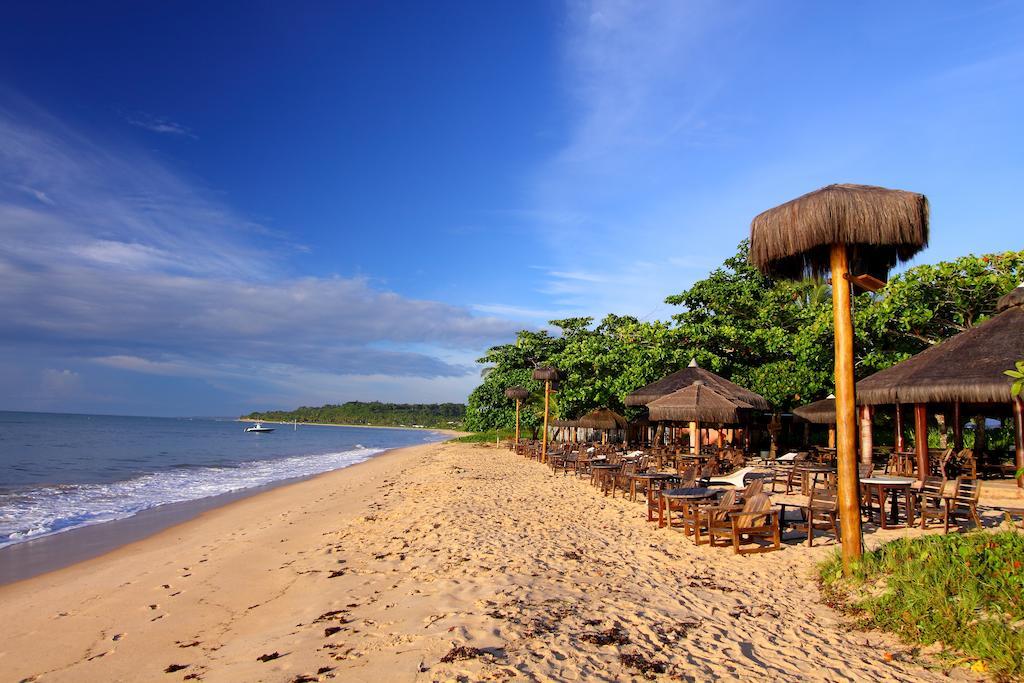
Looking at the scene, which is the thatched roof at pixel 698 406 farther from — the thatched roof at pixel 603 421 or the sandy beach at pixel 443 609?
Answer: the thatched roof at pixel 603 421

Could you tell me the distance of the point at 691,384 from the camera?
14953 mm

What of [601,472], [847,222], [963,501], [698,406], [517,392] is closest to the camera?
[847,222]

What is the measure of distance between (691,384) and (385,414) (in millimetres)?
Result: 113298

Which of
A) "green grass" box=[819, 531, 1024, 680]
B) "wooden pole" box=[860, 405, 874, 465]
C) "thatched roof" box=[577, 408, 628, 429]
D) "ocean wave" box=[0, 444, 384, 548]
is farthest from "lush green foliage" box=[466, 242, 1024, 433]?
"ocean wave" box=[0, 444, 384, 548]

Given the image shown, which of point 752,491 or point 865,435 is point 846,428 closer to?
point 752,491

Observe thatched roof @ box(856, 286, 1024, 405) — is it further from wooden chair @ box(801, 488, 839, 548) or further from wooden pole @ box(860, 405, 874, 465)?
wooden chair @ box(801, 488, 839, 548)

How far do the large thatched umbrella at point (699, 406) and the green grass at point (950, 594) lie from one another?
290 inches

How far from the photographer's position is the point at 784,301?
74.4 ft

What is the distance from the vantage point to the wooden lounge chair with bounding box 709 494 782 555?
6.81 meters

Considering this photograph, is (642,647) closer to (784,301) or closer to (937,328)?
(937,328)

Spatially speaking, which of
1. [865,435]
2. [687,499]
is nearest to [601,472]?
[687,499]

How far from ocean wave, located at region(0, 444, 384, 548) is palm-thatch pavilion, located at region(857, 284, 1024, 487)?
15.8m

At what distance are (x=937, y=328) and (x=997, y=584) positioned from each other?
1557cm

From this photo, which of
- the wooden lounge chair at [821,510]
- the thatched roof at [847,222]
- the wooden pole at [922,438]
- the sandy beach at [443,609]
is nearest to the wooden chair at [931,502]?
the sandy beach at [443,609]
